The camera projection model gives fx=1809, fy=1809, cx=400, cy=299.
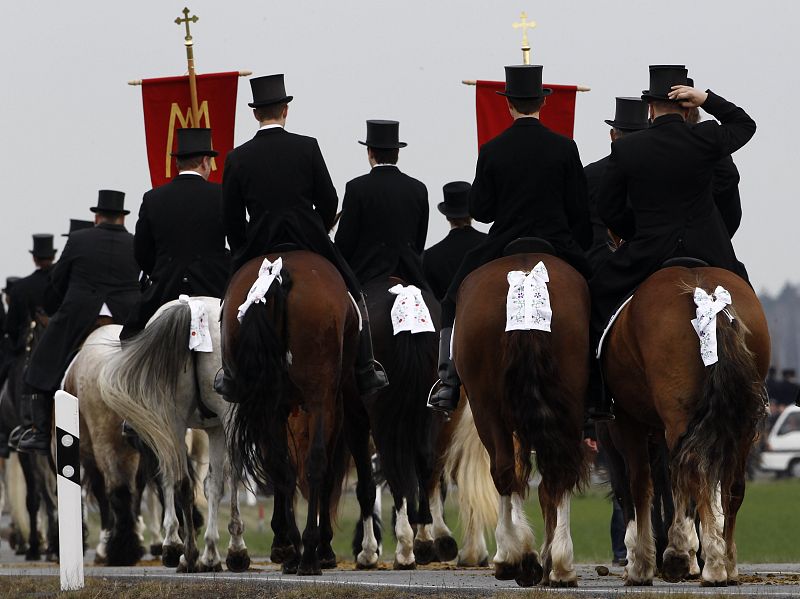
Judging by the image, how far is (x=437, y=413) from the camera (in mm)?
14148

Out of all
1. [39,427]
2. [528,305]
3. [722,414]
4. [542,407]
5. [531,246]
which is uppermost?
[531,246]

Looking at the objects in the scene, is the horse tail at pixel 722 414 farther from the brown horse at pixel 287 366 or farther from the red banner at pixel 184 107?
the red banner at pixel 184 107

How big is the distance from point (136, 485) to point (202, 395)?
3.53 m

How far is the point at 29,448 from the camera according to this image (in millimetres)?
17531

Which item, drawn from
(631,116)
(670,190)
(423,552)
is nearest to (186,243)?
(423,552)

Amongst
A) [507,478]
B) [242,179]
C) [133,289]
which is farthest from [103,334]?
[507,478]

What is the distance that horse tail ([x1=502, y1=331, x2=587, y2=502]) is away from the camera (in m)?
10.4

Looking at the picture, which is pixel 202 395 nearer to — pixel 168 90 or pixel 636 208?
pixel 636 208

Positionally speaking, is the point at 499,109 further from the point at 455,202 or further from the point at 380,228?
the point at 380,228

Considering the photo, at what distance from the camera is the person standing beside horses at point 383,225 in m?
14.5

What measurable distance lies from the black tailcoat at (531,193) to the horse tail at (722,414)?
177 centimetres

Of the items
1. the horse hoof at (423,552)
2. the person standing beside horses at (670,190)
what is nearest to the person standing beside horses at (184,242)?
the horse hoof at (423,552)

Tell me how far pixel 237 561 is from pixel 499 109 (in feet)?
18.4

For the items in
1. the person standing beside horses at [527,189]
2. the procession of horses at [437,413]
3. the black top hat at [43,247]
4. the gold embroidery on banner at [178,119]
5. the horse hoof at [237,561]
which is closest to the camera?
the procession of horses at [437,413]
